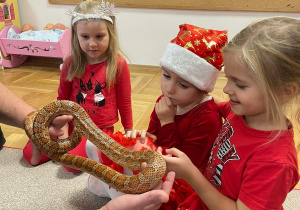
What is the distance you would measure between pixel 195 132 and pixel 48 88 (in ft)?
9.59

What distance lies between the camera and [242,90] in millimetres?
1129

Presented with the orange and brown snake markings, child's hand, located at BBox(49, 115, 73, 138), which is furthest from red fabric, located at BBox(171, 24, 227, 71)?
child's hand, located at BBox(49, 115, 73, 138)

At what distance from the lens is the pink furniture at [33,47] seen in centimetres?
435

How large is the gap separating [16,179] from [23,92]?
1.85m

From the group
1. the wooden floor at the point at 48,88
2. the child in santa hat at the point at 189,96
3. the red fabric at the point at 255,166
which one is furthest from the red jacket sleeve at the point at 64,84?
the red fabric at the point at 255,166

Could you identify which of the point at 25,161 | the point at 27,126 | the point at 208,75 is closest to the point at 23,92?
the point at 25,161

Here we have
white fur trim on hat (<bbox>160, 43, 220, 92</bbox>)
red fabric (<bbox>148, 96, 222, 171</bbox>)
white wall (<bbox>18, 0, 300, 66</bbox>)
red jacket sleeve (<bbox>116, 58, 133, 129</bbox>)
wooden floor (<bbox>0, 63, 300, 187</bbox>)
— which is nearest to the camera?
white fur trim on hat (<bbox>160, 43, 220, 92</bbox>)

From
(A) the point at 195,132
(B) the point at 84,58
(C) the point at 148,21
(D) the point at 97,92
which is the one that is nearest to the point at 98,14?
(B) the point at 84,58

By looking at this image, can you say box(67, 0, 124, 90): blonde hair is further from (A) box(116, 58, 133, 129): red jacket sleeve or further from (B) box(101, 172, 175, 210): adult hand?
(B) box(101, 172, 175, 210): adult hand

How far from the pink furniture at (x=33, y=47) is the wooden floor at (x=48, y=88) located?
30 centimetres

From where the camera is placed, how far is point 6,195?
2.05 meters

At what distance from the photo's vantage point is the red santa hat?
1479 millimetres

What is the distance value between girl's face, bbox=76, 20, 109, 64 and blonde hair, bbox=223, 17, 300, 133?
1.30m

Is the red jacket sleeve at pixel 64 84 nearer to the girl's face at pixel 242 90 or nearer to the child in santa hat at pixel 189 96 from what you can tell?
the child in santa hat at pixel 189 96
